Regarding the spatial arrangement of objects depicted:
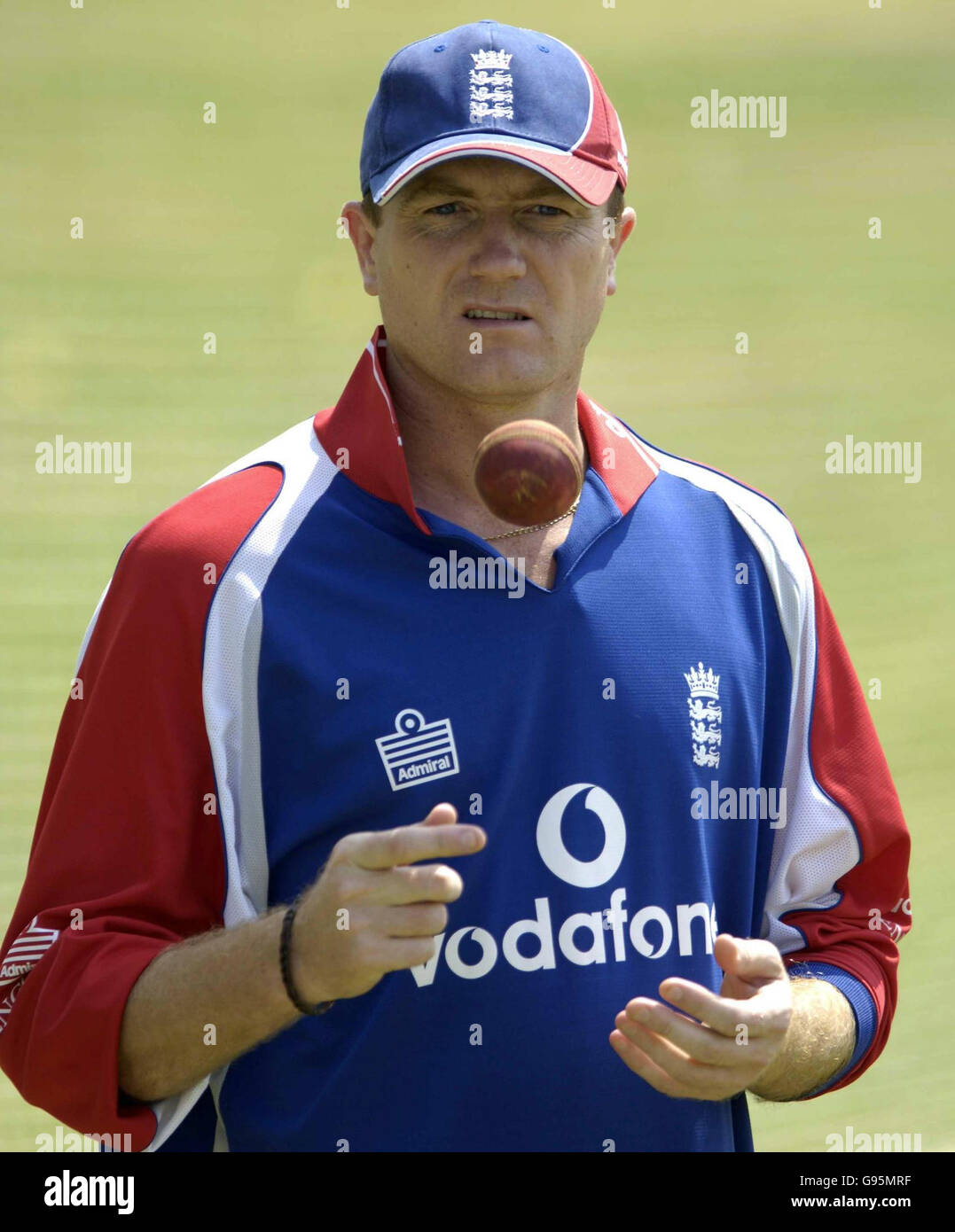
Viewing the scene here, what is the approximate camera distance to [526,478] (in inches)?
81.4

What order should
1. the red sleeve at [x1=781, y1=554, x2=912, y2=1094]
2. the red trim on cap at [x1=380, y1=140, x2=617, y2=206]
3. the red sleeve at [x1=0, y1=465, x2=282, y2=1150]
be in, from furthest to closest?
the red sleeve at [x1=781, y1=554, x2=912, y2=1094]
the red trim on cap at [x1=380, y1=140, x2=617, y2=206]
the red sleeve at [x1=0, y1=465, x2=282, y2=1150]

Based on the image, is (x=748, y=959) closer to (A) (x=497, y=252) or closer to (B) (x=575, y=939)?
(B) (x=575, y=939)

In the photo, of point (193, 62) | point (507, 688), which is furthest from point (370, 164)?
point (193, 62)

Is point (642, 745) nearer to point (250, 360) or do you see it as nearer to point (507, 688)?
point (507, 688)

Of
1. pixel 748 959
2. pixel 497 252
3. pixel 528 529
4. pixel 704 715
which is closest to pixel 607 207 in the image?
pixel 497 252

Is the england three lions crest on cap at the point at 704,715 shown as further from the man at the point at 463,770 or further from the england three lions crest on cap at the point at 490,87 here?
the england three lions crest on cap at the point at 490,87

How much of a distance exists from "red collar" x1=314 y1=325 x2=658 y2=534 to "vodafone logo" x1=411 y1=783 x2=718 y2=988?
0.39 metres

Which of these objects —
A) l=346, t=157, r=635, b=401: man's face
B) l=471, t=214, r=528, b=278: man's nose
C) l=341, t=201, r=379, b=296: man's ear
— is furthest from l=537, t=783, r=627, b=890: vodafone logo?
l=341, t=201, r=379, b=296: man's ear

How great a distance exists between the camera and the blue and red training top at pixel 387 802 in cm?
207

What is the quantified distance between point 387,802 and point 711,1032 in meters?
0.44

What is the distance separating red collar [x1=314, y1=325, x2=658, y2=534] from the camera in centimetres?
223

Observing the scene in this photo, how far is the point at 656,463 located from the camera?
2436mm

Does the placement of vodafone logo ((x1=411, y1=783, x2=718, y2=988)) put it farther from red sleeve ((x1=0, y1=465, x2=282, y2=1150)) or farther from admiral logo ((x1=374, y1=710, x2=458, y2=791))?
red sleeve ((x1=0, y1=465, x2=282, y2=1150))

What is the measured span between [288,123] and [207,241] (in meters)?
1.98
